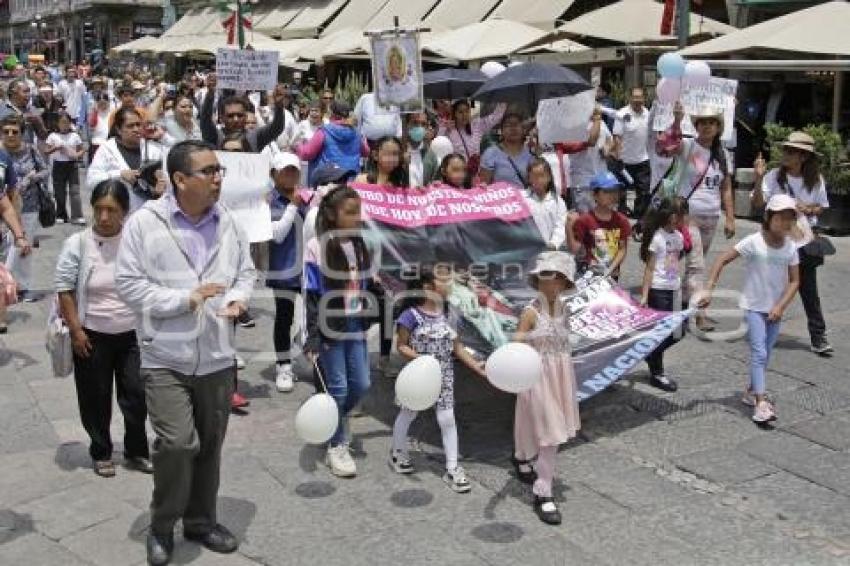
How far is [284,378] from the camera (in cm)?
654

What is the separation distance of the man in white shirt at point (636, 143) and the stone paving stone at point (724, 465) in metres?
8.30

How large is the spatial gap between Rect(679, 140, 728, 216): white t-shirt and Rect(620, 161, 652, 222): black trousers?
5.75 meters

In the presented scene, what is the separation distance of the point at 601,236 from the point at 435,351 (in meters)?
2.16

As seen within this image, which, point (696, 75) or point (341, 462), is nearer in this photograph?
point (341, 462)

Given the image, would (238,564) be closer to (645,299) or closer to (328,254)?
(328,254)

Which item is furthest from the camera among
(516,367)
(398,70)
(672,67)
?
(672,67)

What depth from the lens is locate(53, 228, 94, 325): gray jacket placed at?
480cm

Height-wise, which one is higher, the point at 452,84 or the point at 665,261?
the point at 452,84

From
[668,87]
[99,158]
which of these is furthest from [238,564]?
[668,87]

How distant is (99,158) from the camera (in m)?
6.20

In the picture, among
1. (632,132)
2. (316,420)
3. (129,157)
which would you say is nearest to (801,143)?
(316,420)

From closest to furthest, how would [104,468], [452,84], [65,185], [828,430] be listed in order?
[104,468]
[828,430]
[452,84]
[65,185]

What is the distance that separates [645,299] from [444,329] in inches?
82.0

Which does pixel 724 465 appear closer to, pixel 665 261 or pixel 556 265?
pixel 556 265
